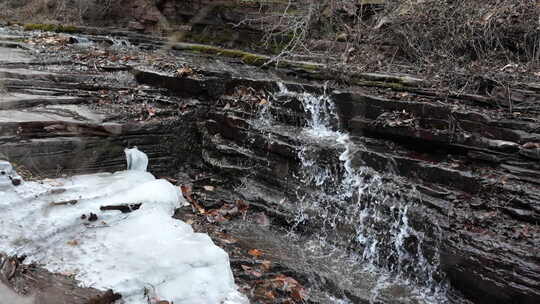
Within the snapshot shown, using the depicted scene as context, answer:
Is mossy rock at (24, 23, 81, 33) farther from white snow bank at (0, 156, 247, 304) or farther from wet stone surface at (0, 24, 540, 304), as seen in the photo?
white snow bank at (0, 156, 247, 304)

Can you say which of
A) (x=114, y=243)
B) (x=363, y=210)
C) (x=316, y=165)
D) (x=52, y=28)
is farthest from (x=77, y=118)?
(x=52, y=28)

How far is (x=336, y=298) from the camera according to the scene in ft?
14.1

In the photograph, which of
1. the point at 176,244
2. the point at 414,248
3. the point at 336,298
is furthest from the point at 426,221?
the point at 176,244

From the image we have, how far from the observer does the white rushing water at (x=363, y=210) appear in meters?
4.62

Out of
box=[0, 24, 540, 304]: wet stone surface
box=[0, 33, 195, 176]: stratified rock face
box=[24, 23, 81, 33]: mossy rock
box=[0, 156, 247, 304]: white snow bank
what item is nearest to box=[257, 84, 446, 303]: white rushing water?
box=[0, 24, 540, 304]: wet stone surface

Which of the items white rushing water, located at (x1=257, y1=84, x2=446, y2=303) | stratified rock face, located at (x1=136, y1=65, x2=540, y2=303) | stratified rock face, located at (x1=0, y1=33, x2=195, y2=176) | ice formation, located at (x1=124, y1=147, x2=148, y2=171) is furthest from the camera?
ice formation, located at (x1=124, y1=147, x2=148, y2=171)

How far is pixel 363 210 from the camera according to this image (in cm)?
514

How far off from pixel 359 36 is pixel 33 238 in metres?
6.74

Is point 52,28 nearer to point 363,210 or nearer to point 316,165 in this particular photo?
point 316,165

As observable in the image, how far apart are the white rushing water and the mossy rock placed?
8.56 meters

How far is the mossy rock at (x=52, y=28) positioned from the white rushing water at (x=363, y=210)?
8559 mm

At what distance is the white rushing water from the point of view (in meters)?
4.62

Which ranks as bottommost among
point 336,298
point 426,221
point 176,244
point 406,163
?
point 336,298

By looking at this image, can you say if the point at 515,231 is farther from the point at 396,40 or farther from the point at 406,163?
the point at 396,40
